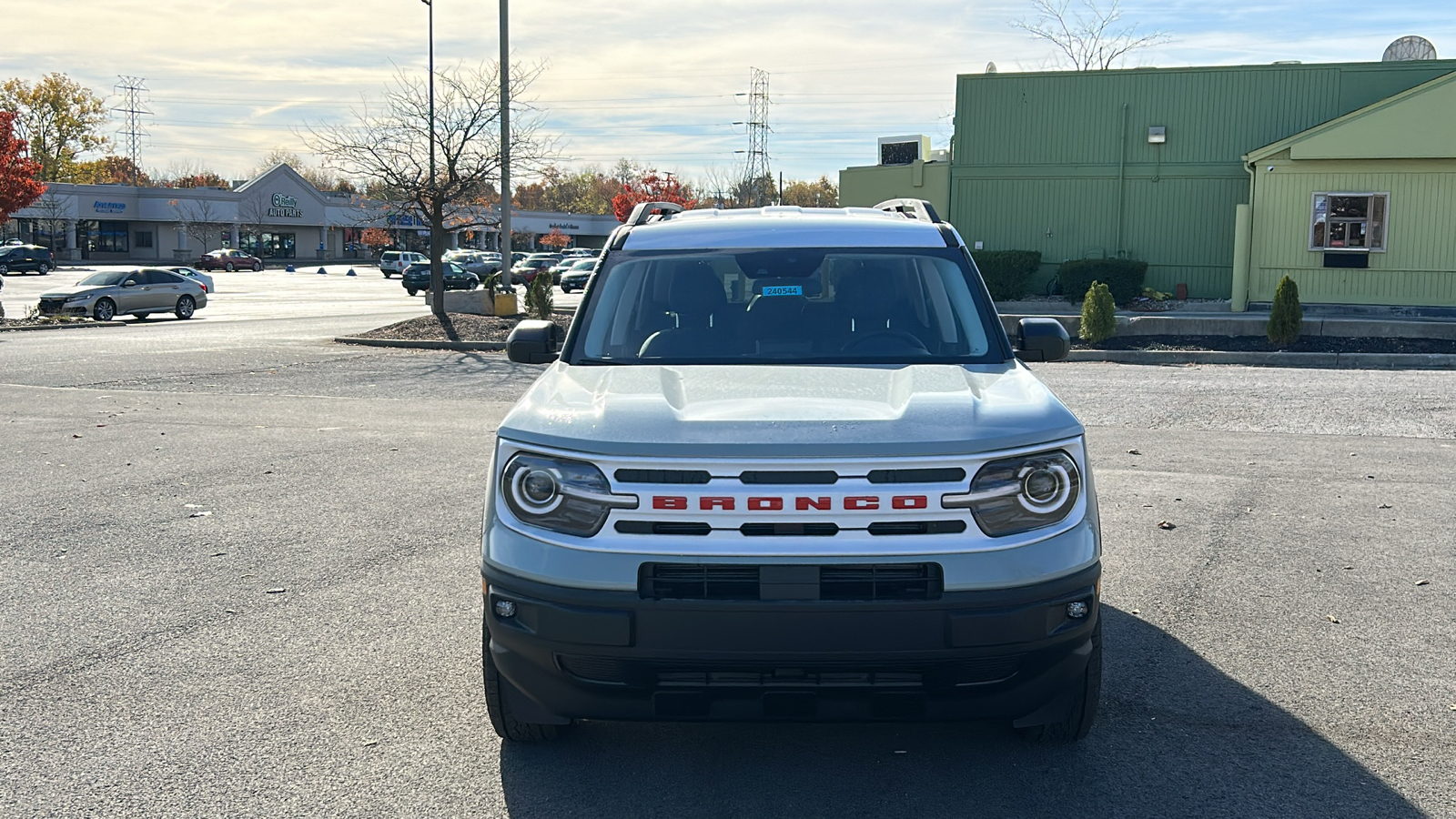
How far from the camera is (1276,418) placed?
12.9m

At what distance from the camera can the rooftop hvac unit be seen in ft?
123

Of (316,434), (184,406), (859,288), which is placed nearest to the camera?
(859,288)

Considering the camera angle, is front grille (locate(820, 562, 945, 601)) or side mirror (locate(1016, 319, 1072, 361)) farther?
side mirror (locate(1016, 319, 1072, 361))

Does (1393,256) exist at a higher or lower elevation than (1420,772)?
higher

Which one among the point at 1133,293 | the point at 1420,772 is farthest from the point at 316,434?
the point at 1133,293

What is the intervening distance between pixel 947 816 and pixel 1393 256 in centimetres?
2816

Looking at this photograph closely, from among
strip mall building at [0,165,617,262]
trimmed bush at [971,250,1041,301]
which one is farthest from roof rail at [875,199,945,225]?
strip mall building at [0,165,617,262]

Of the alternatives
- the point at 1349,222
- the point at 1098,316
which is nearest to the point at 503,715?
the point at 1098,316

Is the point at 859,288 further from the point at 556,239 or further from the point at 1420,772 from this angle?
the point at 556,239

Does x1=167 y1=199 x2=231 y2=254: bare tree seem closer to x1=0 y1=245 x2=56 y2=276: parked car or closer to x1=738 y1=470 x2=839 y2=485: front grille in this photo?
x1=0 y1=245 x2=56 y2=276: parked car

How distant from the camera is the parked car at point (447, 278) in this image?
49375 millimetres

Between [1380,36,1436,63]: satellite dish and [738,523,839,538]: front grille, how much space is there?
3293cm

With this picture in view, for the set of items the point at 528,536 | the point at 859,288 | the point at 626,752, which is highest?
the point at 859,288

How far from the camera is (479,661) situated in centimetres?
511
